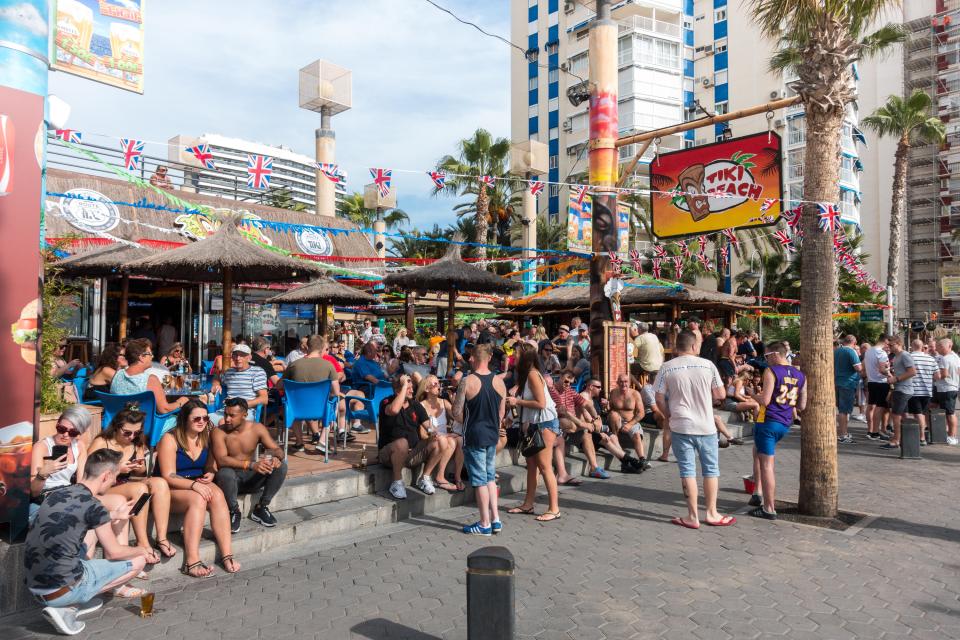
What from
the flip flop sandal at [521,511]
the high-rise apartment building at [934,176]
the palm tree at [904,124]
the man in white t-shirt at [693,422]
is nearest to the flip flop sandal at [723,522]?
the man in white t-shirt at [693,422]

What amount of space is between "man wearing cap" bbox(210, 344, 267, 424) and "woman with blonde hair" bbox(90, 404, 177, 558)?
1.67m

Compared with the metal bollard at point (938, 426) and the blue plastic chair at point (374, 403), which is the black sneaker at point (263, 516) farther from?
the metal bollard at point (938, 426)

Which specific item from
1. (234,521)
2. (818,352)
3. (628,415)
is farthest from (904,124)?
(234,521)

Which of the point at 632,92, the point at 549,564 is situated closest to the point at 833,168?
the point at 549,564

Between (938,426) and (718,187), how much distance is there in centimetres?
560

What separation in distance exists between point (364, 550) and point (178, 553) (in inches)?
56.6

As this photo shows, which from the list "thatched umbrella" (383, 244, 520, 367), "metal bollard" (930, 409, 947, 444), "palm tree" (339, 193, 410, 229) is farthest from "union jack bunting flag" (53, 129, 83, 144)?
"palm tree" (339, 193, 410, 229)

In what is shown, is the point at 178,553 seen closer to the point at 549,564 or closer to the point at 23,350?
the point at 23,350

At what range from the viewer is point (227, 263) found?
7691mm

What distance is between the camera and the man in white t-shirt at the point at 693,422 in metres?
5.96

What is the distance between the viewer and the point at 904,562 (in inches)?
199

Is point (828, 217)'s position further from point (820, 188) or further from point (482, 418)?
point (482, 418)

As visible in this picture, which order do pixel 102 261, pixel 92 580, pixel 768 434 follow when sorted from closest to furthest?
pixel 92 580 < pixel 768 434 < pixel 102 261

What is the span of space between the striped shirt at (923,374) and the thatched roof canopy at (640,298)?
5797mm
